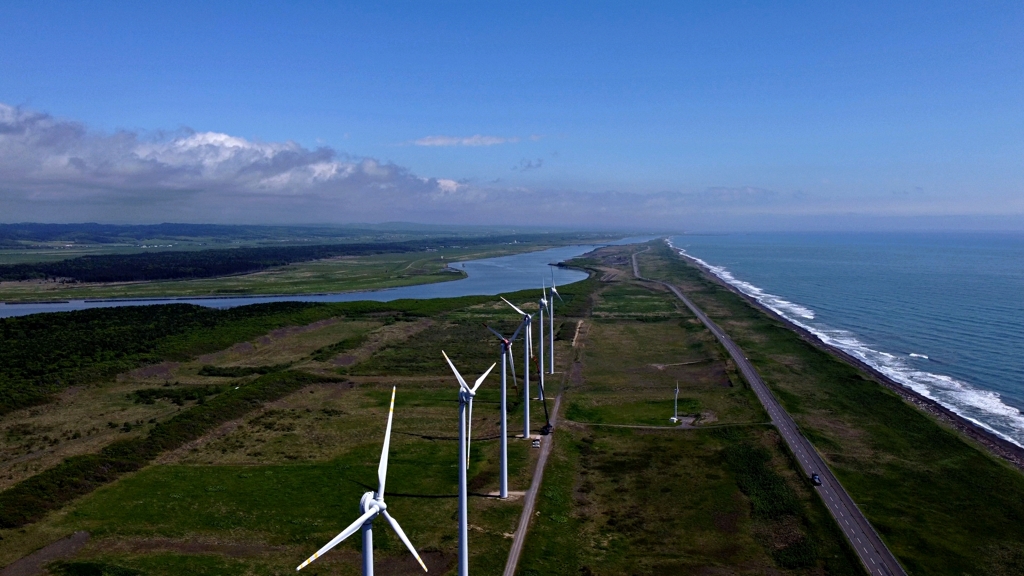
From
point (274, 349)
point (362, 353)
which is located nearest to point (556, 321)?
point (362, 353)

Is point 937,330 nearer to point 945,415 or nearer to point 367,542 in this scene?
point 945,415

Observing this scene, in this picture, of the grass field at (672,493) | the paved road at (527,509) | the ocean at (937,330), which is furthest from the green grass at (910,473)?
the paved road at (527,509)

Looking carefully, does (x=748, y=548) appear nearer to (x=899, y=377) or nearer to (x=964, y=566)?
(x=964, y=566)

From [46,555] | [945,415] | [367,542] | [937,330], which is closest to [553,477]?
[367,542]

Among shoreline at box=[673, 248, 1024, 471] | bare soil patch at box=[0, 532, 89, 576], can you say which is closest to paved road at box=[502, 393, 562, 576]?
bare soil patch at box=[0, 532, 89, 576]

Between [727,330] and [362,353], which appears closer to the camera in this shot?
[362,353]

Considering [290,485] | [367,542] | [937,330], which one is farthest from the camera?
[937,330]

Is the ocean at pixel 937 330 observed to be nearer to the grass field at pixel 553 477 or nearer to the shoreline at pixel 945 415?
the shoreline at pixel 945 415
